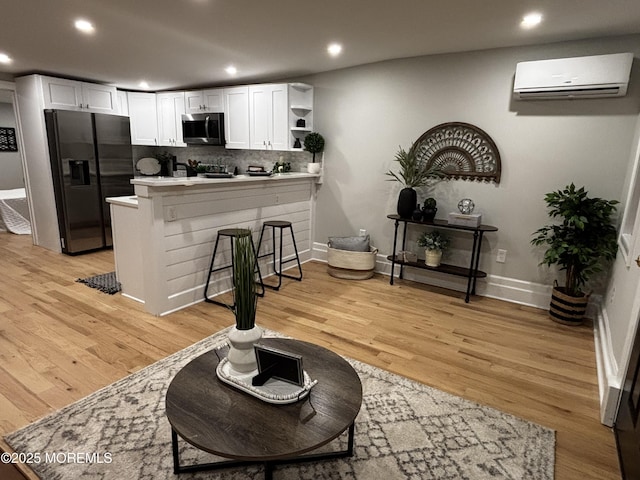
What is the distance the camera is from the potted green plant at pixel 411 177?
3.92m

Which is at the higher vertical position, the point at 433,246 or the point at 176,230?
the point at 176,230

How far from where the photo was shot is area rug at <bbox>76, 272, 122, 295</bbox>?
366 cm

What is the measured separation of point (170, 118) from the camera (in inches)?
233

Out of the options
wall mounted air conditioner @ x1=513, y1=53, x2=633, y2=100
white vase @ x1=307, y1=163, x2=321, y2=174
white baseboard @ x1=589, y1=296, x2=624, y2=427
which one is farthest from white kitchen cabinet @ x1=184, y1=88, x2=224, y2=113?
white baseboard @ x1=589, y1=296, x2=624, y2=427

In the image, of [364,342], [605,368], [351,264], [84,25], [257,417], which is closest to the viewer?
[257,417]

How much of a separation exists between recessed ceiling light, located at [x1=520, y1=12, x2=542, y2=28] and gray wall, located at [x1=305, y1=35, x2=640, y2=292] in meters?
0.59

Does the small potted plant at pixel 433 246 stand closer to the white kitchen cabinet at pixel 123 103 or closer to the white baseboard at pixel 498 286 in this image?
the white baseboard at pixel 498 286

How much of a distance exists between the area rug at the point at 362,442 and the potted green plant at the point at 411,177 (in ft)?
7.04

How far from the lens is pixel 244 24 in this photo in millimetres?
2914

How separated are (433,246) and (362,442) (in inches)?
97.4

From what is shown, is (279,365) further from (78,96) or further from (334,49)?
(78,96)

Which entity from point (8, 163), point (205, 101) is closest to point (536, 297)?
point (205, 101)

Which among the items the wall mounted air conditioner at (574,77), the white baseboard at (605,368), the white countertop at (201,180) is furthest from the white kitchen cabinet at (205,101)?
the white baseboard at (605,368)

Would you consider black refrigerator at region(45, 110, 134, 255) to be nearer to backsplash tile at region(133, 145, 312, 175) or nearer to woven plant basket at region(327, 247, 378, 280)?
backsplash tile at region(133, 145, 312, 175)
